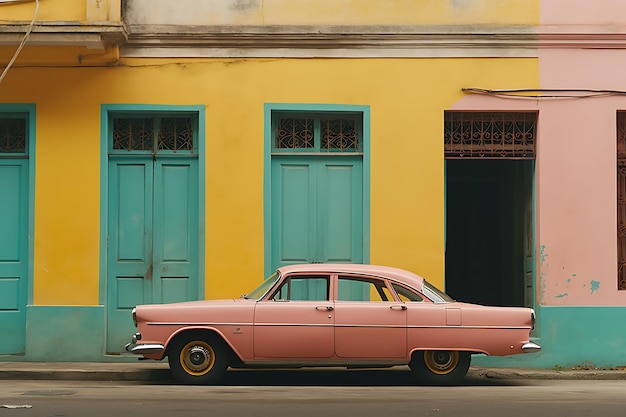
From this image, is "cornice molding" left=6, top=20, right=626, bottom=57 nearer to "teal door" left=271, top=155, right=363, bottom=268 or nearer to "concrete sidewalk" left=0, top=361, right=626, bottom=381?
"teal door" left=271, top=155, right=363, bottom=268

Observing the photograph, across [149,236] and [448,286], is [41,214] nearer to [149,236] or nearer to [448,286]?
[149,236]

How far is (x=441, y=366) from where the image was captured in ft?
42.7

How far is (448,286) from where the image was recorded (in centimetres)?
1902

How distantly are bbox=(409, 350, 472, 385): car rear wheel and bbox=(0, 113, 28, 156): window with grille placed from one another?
622cm

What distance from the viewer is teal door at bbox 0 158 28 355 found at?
15.3 meters

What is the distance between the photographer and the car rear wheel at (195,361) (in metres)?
12.8

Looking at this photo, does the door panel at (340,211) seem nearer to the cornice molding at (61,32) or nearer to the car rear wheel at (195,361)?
the car rear wheel at (195,361)

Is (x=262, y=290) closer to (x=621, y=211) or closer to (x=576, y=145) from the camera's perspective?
(x=576, y=145)

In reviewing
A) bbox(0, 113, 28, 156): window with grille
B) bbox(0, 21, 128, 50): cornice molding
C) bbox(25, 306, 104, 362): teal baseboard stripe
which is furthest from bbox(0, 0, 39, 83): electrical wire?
bbox(25, 306, 104, 362): teal baseboard stripe

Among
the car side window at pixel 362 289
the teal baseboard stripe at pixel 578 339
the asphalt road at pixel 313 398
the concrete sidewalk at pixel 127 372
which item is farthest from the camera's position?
the teal baseboard stripe at pixel 578 339

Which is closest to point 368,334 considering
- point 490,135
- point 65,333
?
point 490,135

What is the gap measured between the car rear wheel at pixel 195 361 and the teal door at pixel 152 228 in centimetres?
262

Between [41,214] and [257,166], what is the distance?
9.57ft

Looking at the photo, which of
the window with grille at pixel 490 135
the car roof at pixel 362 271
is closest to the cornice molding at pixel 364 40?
the window with grille at pixel 490 135
